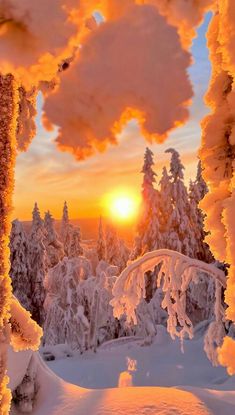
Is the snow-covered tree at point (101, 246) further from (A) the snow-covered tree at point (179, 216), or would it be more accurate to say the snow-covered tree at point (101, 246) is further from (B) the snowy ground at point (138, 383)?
(B) the snowy ground at point (138, 383)

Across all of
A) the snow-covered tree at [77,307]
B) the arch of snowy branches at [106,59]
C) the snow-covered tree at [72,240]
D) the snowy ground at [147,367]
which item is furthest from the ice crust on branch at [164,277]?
the snow-covered tree at [72,240]

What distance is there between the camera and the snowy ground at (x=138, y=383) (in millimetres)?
6555

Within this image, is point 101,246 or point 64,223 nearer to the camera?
point 101,246

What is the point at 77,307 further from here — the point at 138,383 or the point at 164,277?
the point at 164,277

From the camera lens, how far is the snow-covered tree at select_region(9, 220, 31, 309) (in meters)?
29.2

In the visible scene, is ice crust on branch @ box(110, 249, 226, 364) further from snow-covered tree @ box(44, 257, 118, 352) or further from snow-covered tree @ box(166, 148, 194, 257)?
snow-covered tree @ box(166, 148, 194, 257)

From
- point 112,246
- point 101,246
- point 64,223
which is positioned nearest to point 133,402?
point 112,246

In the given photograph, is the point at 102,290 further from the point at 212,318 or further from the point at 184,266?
the point at 184,266

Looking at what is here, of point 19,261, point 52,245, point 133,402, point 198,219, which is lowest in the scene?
point 133,402

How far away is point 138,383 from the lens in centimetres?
1583

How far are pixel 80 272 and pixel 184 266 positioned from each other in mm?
15703

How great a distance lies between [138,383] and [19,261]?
1558 cm

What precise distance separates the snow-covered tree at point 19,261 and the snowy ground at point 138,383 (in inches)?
415

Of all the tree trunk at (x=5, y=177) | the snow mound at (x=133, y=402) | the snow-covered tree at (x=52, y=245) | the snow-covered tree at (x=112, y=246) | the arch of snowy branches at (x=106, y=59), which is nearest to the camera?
the arch of snowy branches at (x=106, y=59)
